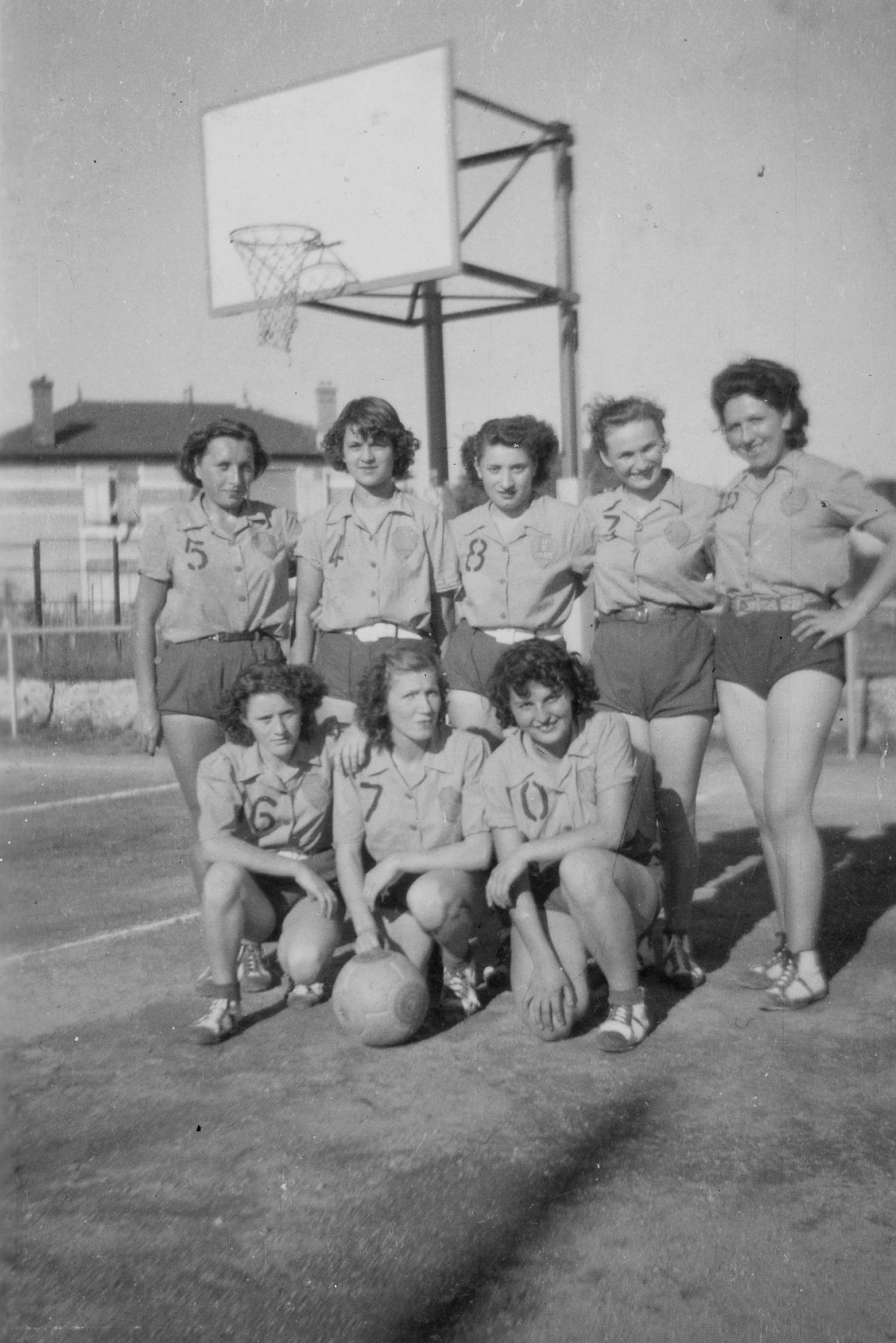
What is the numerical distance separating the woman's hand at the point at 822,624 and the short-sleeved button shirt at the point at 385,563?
47.8 inches

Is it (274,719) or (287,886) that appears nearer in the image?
(274,719)

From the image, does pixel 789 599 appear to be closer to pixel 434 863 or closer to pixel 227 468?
pixel 434 863

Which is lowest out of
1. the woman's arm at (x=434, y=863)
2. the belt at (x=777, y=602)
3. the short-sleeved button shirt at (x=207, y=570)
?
the woman's arm at (x=434, y=863)

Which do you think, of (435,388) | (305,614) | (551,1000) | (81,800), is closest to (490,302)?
(435,388)

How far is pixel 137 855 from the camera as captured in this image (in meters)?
7.00

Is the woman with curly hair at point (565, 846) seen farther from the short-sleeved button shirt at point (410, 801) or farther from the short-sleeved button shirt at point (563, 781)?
the short-sleeved button shirt at point (410, 801)

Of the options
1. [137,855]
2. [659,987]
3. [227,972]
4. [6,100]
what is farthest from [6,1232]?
[137,855]

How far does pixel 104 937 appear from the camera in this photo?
17.6 feet

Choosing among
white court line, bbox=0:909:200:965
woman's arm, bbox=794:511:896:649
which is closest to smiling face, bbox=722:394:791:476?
woman's arm, bbox=794:511:896:649

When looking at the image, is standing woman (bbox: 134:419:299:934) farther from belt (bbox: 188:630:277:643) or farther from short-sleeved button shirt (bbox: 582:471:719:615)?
short-sleeved button shirt (bbox: 582:471:719:615)

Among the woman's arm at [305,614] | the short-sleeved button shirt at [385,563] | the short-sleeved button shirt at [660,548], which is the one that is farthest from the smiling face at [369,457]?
the short-sleeved button shirt at [660,548]

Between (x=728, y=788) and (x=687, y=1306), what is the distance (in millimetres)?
6422

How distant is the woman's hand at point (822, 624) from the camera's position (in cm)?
405

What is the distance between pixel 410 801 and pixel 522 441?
129cm
